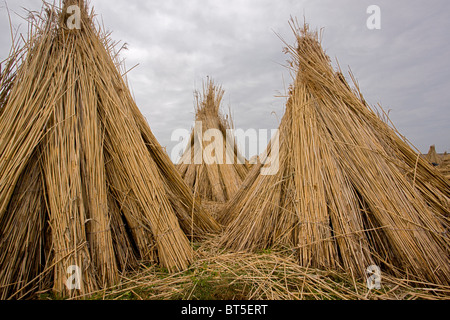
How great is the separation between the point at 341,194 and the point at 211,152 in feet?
12.6

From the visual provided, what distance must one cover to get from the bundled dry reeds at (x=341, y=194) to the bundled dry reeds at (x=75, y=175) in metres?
0.79

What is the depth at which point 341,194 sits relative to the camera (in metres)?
1.93

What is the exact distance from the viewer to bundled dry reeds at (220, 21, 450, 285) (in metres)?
1.70

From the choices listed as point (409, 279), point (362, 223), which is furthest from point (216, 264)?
point (409, 279)

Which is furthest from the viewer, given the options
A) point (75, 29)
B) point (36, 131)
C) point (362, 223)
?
point (75, 29)

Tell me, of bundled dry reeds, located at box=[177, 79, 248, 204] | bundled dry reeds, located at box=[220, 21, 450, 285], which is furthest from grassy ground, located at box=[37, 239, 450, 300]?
bundled dry reeds, located at box=[177, 79, 248, 204]

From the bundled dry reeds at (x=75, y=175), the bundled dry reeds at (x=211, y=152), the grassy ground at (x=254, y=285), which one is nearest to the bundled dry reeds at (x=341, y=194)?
the grassy ground at (x=254, y=285)

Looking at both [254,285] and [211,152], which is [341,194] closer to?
[254,285]

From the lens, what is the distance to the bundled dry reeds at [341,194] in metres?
1.70

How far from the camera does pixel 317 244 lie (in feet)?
5.96
